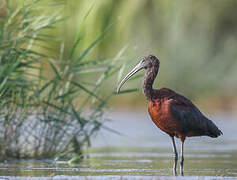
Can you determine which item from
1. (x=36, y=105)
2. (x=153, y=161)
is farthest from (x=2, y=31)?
(x=153, y=161)

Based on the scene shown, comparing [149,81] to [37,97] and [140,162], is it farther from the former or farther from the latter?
[37,97]

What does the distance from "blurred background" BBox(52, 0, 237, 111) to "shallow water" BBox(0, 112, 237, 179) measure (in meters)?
2.68

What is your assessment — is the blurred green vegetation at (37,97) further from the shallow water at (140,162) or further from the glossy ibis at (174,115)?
the glossy ibis at (174,115)

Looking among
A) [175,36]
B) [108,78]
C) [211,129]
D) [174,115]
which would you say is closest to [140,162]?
[211,129]

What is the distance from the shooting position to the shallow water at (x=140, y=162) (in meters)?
8.07

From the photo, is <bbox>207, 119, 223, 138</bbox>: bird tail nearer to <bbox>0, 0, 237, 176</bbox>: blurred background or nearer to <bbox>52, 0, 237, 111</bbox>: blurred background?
<bbox>0, 0, 237, 176</bbox>: blurred background

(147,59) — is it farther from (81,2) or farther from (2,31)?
(81,2)

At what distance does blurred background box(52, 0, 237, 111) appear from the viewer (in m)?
16.9

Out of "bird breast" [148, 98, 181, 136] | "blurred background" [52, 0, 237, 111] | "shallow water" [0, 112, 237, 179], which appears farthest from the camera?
"blurred background" [52, 0, 237, 111]

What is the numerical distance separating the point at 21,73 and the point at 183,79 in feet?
29.8

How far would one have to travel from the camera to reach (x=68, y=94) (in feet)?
31.4

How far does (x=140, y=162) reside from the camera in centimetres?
970

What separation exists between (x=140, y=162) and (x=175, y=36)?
8.00 m

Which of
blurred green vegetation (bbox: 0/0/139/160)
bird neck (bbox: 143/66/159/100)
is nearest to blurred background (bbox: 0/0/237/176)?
blurred green vegetation (bbox: 0/0/139/160)
